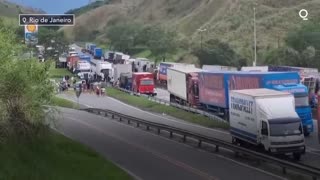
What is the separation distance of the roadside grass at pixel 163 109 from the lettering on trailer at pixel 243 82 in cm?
261

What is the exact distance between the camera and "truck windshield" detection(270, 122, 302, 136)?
28.0m

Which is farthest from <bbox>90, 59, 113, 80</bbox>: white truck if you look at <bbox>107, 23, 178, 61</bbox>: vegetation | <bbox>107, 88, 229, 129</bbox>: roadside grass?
<bbox>107, 23, 178, 61</bbox>: vegetation

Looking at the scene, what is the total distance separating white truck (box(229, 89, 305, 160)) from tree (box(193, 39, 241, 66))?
62.5 metres

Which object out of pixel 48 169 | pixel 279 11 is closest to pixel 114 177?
pixel 48 169

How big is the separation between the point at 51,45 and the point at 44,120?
90255 mm

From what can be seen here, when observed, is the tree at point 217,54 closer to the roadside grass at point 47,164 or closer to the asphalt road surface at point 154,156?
the asphalt road surface at point 154,156

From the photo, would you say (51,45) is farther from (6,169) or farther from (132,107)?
(6,169)

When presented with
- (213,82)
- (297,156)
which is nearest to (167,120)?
(213,82)

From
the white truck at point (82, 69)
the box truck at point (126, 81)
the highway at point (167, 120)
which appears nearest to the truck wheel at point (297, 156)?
the highway at point (167, 120)

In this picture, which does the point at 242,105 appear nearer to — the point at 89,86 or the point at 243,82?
the point at 243,82

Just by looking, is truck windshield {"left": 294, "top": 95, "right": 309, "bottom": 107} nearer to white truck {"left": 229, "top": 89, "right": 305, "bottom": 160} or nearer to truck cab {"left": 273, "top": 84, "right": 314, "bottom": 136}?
truck cab {"left": 273, "top": 84, "right": 314, "bottom": 136}

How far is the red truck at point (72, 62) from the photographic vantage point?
105 m

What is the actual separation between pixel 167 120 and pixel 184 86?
23.5 ft

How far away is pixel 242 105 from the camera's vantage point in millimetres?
31719
